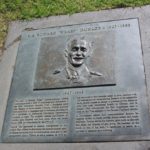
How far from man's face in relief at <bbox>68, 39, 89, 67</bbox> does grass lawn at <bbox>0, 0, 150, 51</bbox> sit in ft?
2.80

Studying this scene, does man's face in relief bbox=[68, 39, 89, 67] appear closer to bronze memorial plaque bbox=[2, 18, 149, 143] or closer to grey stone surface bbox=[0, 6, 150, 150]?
bronze memorial plaque bbox=[2, 18, 149, 143]

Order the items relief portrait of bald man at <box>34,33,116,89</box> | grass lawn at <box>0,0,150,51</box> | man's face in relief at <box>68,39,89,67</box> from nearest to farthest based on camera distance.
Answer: relief portrait of bald man at <box>34,33,116,89</box> < man's face in relief at <box>68,39,89,67</box> < grass lawn at <box>0,0,150,51</box>

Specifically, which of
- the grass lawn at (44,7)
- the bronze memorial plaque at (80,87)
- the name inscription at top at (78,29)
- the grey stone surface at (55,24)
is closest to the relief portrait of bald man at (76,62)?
the bronze memorial plaque at (80,87)

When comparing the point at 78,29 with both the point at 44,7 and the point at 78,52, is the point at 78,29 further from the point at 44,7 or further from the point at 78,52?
the point at 44,7

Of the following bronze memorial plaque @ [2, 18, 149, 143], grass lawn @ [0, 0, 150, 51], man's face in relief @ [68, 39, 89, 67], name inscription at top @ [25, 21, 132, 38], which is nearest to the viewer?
bronze memorial plaque @ [2, 18, 149, 143]

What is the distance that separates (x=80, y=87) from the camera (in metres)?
3.81

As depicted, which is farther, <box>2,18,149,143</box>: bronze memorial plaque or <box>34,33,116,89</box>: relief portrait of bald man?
<box>34,33,116,89</box>: relief portrait of bald man

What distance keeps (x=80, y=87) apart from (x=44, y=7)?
177 centimetres

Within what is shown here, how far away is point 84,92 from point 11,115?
879 millimetres

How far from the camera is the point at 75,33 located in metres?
4.34

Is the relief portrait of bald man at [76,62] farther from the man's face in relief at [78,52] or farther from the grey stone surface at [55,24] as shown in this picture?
the grey stone surface at [55,24]

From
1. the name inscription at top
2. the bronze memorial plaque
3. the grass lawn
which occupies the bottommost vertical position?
the bronze memorial plaque

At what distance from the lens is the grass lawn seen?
4742 millimetres

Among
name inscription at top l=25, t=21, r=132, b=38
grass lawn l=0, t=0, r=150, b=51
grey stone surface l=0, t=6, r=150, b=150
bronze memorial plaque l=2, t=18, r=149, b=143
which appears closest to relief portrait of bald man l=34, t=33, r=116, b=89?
bronze memorial plaque l=2, t=18, r=149, b=143
